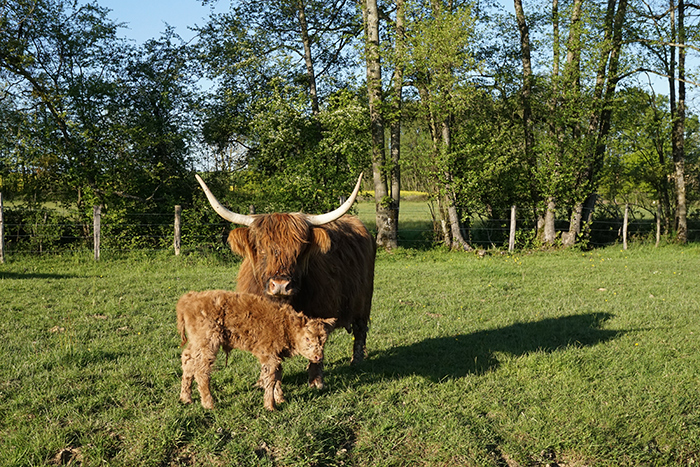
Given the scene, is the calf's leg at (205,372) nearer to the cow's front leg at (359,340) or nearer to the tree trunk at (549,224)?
the cow's front leg at (359,340)

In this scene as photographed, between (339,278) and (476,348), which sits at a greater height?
(339,278)

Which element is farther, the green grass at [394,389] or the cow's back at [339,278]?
the cow's back at [339,278]

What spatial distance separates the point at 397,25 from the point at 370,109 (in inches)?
108

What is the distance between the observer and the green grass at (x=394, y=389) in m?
3.56

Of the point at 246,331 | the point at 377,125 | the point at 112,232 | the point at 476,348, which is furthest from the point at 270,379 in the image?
the point at 377,125

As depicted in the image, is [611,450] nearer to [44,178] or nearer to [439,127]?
[439,127]

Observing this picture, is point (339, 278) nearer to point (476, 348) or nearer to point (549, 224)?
point (476, 348)

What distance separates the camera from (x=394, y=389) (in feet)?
15.3

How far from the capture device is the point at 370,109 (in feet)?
52.7

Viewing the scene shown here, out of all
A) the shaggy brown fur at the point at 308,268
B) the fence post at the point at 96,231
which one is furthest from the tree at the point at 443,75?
the shaggy brown fur at the point at 308,268

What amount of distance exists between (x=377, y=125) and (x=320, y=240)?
38.5 feet

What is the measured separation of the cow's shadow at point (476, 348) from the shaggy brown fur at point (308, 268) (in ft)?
1.38

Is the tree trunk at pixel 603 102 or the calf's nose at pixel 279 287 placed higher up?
the tree trunk at pixel 603 102

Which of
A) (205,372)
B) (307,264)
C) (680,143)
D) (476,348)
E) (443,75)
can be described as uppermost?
(443,75)
